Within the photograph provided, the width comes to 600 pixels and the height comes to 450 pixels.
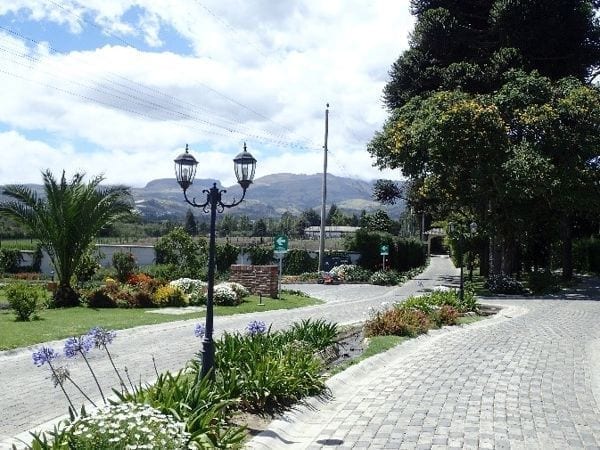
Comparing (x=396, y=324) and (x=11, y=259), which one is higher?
(x=11, y=259)

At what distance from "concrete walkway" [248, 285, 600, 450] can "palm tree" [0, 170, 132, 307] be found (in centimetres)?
1195

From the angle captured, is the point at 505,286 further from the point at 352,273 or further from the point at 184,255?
the point at 184,255

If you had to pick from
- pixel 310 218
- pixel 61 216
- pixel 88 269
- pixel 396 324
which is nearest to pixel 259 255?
pixel 88 269

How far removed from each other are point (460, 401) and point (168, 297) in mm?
13509

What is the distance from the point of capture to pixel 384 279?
114 ft

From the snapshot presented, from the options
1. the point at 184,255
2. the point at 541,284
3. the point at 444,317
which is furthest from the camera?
the point at 184,255

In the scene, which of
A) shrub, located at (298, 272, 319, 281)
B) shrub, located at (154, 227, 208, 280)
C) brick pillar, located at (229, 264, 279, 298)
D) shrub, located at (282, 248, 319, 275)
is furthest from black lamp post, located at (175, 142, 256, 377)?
shrub, located at (282, 248, 319, 275)

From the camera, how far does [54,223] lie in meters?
19.6

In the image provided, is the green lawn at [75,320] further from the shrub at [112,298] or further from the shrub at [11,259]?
the shrub at [11,259]

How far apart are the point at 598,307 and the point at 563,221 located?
13.4 m

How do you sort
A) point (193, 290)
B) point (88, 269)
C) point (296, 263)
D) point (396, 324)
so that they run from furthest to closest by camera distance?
point (296, 263), point (88, 269), point (193, 290), point (396, 324)

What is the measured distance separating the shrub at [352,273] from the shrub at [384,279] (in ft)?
3.22

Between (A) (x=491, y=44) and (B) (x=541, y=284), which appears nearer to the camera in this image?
(B) (x=541, y=284)

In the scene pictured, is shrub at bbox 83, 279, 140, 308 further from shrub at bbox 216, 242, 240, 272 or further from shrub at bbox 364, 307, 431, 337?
shrub at bbox 216, 242, 240, 272
